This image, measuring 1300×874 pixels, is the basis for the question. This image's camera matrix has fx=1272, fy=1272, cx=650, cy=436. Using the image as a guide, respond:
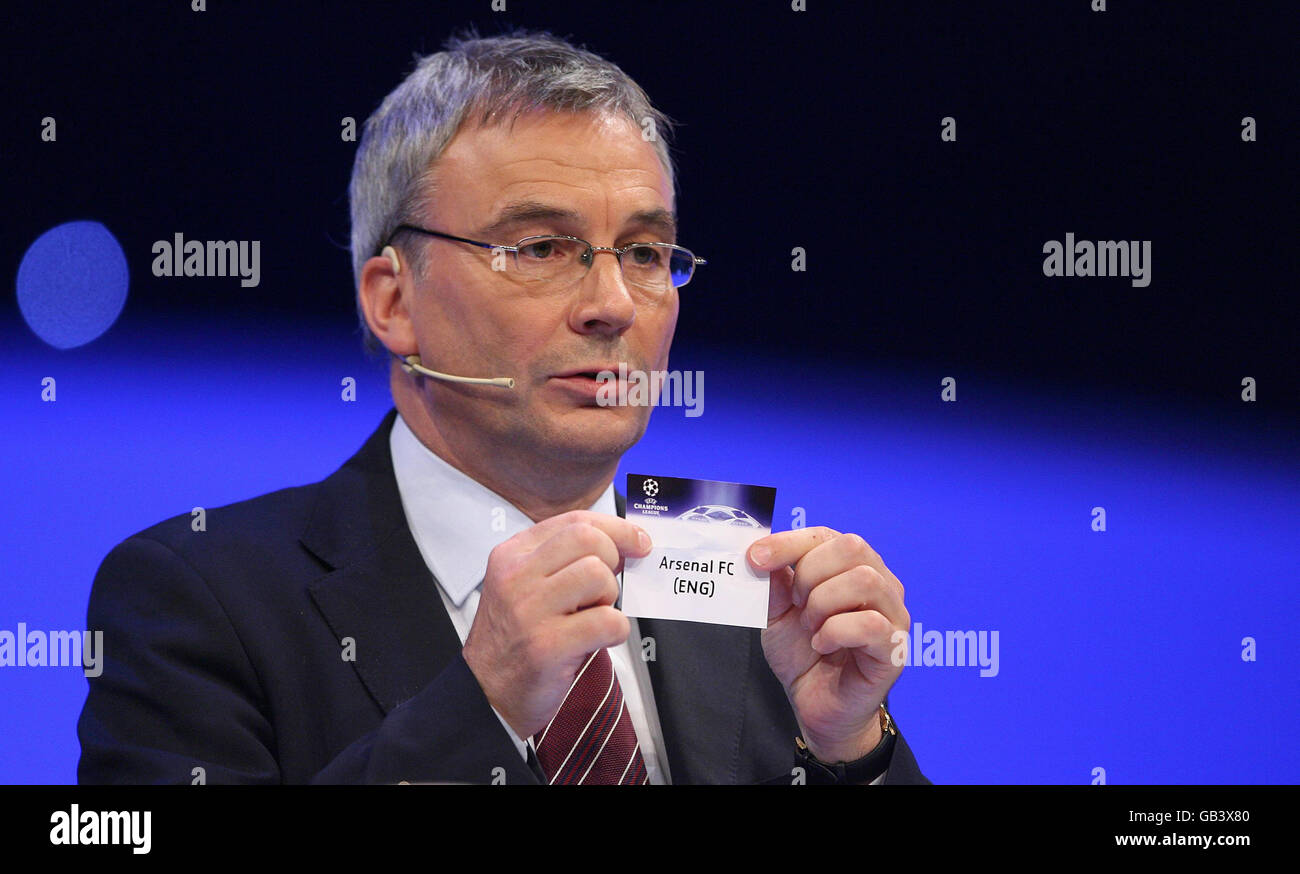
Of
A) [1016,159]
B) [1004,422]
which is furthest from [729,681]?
[1016,159]

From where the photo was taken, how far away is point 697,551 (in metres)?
2.33

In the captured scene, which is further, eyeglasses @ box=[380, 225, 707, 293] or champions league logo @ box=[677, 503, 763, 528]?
eyeglasses @ box=[380, 225, 707, 293]

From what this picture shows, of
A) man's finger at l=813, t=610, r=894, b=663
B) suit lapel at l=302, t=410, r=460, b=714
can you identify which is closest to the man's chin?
suit lapel at l=302, t=410, r=460, b=714

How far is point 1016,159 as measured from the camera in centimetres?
337

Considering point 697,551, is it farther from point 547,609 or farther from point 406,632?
point 406,632

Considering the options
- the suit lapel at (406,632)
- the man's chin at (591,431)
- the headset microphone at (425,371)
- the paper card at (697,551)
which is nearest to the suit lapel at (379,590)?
the suit lapel at (406,632)

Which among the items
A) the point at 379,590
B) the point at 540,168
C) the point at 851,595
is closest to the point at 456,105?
the point at 540,168

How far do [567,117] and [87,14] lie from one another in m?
1.22

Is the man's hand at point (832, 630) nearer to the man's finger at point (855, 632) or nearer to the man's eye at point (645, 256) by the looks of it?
the man's finger at point (855, 632)

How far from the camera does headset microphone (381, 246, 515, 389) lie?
2.72 metres

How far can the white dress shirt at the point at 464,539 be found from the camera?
270cm

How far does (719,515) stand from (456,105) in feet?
3.69

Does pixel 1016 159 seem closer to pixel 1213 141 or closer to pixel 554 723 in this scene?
pixel 1213 141

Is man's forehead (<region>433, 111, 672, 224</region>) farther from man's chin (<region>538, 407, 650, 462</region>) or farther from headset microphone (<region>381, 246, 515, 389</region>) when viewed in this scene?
man's chin (<region>538, 407, 650, 462</region>)
